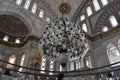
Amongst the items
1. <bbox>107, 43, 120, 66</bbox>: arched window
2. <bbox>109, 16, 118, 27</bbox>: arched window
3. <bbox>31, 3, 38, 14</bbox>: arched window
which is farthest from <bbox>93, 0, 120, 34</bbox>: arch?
<bbox>31, 3, 38, 14</bbox>: arched window

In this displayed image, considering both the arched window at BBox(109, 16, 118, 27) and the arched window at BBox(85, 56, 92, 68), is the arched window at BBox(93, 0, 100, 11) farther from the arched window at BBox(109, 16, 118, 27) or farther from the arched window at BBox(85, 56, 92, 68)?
the arched window at BBox(85, 56, 92, 68)

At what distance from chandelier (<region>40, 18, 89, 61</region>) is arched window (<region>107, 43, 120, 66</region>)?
5542mm

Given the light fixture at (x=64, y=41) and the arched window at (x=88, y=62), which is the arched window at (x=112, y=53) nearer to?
the arched window at (x=88, y=62)

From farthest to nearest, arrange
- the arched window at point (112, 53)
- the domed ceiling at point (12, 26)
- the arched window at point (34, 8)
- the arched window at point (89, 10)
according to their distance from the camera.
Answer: the domed ceiling at point (12, 26) < the arched window at point (89, 10) < the arched window at point (34, 8) < the arched window at point (112, 53)

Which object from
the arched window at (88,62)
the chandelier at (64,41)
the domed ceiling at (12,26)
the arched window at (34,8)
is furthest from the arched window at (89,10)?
the chandelier at (64,41)

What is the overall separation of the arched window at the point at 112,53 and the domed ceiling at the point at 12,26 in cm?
862

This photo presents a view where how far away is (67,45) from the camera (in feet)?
19.5

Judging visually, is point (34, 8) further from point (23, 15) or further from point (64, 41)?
point (64, 41)

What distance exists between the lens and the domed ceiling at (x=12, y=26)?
14.6 m

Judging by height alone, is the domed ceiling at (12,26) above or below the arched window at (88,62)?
above

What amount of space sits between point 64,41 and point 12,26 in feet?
35.7

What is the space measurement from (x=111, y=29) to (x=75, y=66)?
175 inches

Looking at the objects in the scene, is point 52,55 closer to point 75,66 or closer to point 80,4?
point 75,66

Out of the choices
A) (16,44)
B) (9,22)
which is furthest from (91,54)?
(9,22)
